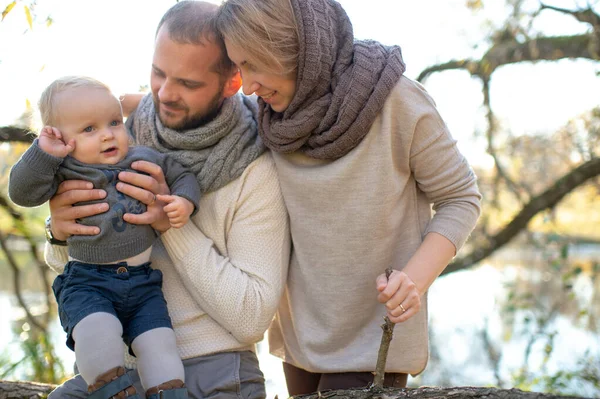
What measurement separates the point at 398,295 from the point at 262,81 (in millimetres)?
730

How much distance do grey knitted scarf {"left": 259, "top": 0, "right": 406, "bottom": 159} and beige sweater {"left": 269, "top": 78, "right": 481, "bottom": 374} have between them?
0.07 m

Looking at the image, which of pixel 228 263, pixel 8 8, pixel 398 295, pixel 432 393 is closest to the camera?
pixel 432 393

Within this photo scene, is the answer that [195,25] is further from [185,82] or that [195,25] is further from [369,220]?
[369,220]

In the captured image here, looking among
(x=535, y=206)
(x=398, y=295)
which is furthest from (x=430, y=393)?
(x=535, y=206)

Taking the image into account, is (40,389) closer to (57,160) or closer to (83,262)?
(83,262)

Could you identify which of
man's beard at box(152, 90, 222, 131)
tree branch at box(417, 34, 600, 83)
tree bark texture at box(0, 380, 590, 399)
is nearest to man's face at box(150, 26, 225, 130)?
man's beard at box(152, 90, 222, 131)

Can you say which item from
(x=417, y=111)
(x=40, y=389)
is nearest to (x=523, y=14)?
(x=417, y=111)

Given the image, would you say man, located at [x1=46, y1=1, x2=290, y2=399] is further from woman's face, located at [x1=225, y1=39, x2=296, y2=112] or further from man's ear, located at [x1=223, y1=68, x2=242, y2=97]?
woman's face, located at [x1=225, y1=39, x2=296, y2=112]

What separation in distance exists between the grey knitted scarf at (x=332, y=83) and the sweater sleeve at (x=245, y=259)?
0.21 metres

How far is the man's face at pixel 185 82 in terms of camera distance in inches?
85.2

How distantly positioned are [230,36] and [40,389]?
1.32m

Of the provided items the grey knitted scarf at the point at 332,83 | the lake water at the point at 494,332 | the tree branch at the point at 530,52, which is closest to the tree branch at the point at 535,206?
the lake water at the point at 494,332

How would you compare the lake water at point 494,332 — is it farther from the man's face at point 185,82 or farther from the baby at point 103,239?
the man's face at point 185,82

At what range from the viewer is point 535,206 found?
4383mm
